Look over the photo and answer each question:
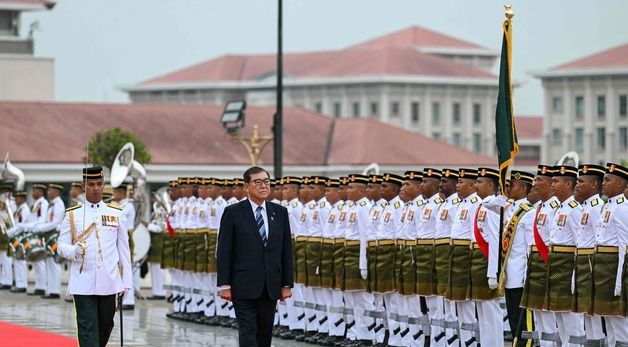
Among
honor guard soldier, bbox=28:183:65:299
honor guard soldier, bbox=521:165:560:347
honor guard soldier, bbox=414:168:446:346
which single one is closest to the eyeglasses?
honor guard soldier, bbox=521:165:560:347

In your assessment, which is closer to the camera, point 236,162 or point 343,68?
Answer: point 236,162

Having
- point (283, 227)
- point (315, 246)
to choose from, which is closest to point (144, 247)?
point (315, 246)

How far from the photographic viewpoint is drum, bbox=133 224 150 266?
2730 centimetres

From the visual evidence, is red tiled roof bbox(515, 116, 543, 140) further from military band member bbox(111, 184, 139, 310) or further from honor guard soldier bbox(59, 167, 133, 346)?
honor guard soldier bbox(59, 167, 133, 346)

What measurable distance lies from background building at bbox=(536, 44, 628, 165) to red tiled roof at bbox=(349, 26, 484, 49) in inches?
1373

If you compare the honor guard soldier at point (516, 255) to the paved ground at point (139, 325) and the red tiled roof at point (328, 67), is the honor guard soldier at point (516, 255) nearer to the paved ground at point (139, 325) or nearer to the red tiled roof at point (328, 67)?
the paved ground at point (139, 325)

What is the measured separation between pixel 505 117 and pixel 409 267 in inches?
116

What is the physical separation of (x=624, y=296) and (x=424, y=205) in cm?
377

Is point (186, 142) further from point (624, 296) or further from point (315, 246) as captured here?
point (624, 296)

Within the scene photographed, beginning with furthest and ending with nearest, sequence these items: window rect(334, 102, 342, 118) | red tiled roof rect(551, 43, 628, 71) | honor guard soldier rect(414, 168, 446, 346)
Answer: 1. window rect(334, 102, 342, 118)
2. red tiled roof rect(551, 43, 628, 71)
3. honor guard soldier rect(414, 168, 446, 346)

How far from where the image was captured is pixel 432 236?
1723 cm

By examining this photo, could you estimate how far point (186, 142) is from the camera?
3297 inches

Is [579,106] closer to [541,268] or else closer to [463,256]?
[463,256]

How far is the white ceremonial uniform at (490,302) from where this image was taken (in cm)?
1588
